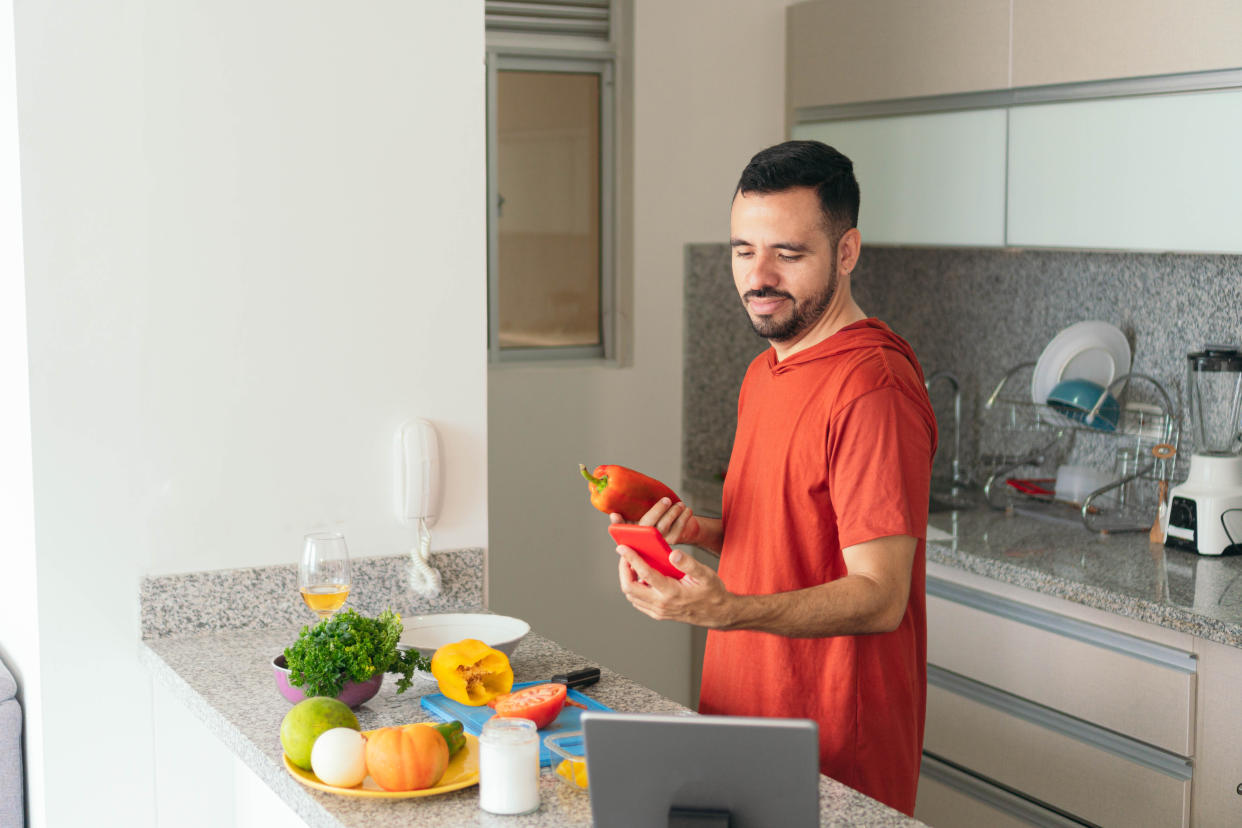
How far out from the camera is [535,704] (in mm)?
1620

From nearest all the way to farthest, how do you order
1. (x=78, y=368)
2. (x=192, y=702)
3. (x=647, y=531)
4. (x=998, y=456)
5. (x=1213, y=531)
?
(x=647, y=531)
(x=192, y=702)
(x=78, y=368)
(x=1213, y=531)
(x=998, y=456)

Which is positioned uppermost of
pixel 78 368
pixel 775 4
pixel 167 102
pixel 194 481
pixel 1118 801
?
pixel 775 4

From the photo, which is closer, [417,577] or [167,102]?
[167,102]

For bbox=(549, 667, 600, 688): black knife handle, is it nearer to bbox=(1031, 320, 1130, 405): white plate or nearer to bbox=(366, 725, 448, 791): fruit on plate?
bbox=(366, 725, 448, 791): fruit on plate

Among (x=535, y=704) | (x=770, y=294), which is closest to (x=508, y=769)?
(x=535, y=704)

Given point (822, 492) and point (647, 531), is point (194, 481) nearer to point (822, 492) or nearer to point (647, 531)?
point (647, 531)

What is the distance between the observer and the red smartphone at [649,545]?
1596 millimetres

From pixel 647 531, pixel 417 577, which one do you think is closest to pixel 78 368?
pixel 417 577

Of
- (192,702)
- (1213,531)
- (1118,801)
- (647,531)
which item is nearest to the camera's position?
(647,531)

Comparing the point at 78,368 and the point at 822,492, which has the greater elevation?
the point at 78,368

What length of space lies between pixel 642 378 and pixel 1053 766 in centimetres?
153

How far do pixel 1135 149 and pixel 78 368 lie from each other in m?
2.10

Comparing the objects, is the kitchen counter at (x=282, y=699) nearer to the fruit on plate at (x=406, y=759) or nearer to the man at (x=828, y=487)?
the fruit on plate at (x=406, y=759)

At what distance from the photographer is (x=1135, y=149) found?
272cm
